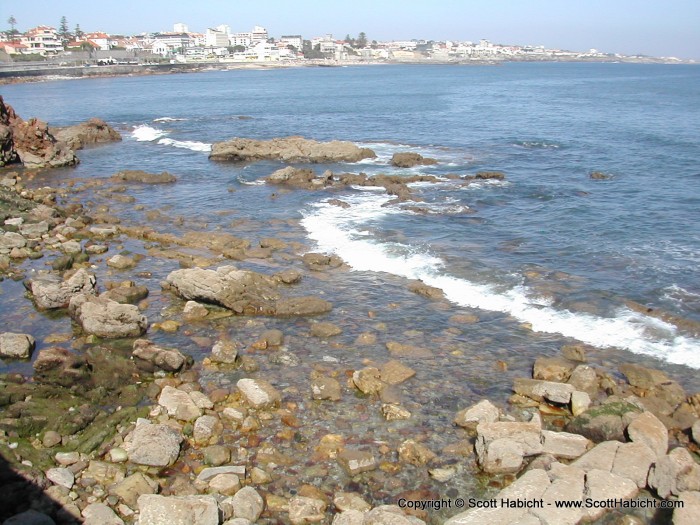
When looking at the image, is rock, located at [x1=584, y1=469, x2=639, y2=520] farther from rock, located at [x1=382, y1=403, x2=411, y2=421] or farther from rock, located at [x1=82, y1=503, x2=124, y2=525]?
rock, located at [x1=82, y1=503, x2=124, y2=525]

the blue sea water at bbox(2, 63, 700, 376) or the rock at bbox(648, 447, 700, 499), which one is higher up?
the rock at bbox(648, 447, 700, 499)

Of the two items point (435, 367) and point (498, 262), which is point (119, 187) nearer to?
point (498, 262)

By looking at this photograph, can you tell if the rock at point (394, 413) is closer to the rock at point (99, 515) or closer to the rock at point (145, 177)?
the rock at point (99, 515)

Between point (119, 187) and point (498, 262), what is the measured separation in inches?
1082

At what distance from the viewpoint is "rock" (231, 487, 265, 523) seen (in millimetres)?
11055

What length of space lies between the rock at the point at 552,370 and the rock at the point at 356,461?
6.15 metres

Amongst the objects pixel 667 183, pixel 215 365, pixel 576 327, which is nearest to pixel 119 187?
Result: pixel 215 365

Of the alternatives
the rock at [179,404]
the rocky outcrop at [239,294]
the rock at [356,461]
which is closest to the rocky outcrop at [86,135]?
Result: the rocky outcrop at [239,294]

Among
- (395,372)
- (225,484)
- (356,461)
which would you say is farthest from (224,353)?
(356,461)

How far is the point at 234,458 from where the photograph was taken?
12.9 metres

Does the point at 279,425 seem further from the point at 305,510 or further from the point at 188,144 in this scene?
the point at 188,144

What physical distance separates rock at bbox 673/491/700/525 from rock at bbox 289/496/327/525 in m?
6.69

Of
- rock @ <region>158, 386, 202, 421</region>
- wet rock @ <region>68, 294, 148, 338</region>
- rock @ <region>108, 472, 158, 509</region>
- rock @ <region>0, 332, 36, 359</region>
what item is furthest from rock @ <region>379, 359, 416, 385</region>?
rock @ <region>0, 332, 36, 359</region>

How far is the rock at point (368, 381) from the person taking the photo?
50.9 ft
